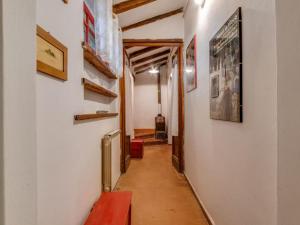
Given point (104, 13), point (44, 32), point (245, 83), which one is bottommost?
point (245, 83)

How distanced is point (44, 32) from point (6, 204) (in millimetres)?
717

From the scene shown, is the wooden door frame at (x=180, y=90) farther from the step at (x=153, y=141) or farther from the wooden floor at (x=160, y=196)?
the step at (x=153, y=141)

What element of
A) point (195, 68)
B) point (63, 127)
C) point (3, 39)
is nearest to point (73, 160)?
point (63, 127)

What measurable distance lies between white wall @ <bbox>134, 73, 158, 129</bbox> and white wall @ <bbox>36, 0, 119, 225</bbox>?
19.6 feet

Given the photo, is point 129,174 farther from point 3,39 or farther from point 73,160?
point 3,39

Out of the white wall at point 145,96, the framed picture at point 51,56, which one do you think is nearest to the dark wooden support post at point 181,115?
the framed picture at point 51,56

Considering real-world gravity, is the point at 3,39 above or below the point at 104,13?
below

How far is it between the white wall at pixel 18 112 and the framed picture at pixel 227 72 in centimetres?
109

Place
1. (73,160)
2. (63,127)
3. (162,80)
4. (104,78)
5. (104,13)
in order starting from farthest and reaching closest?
(162,80)
(104,78)
(104,13)
(73,160)
(63,127)

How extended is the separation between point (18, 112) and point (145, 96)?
723cm

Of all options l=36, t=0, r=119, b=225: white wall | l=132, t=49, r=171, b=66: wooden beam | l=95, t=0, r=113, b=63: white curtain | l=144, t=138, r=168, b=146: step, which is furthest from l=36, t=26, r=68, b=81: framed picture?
l=144, t=138, r=168, b=146: step

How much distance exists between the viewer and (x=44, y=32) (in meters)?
0.93

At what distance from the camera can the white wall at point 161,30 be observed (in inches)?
140

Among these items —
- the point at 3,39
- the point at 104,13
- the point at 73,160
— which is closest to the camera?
the point at 3,39
